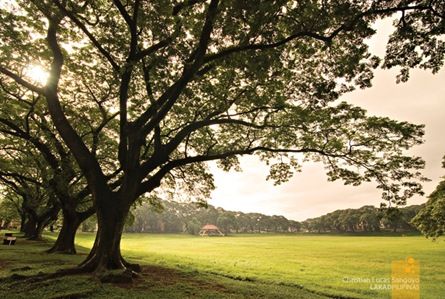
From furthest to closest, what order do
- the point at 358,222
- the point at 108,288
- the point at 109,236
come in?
1. the point at 358,222
2. the point at 109,236
3. the point at 108,288

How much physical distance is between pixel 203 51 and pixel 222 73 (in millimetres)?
4762

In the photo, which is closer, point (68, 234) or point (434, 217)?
point (68, 234)

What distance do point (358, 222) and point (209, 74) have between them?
471 ft

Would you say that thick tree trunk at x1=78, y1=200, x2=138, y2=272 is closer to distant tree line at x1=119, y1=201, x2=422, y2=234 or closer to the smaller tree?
the smaller tree

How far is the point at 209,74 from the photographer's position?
47.7ft

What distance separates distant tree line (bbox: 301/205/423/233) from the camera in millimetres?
120037

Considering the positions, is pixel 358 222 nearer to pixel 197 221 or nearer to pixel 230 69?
pixel 197 221

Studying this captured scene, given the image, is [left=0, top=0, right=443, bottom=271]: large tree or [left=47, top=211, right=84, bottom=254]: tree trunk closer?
[left=0, top=0, right=443, bottom=271]: large tree

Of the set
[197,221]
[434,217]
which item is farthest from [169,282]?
[197,221]

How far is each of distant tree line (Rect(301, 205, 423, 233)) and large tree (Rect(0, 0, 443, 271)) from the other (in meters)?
101

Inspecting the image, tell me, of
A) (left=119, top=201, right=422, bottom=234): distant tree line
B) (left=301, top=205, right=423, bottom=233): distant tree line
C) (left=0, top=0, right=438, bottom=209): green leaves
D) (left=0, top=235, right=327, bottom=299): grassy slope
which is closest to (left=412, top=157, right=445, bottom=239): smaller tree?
(left=0, top=0, right=438, bottom=209): green leaves

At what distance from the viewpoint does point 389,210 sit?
44.3 feet

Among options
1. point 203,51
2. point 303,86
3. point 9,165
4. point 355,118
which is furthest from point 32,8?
point 9,165

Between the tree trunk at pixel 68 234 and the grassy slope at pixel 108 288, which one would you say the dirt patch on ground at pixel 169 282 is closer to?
the grassy slope at pixel 108 288
